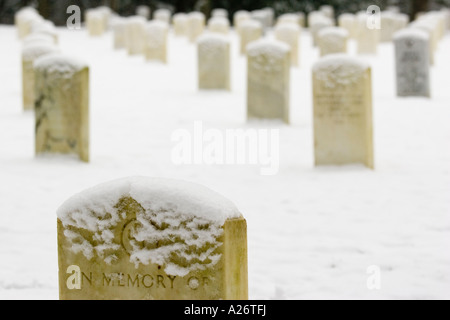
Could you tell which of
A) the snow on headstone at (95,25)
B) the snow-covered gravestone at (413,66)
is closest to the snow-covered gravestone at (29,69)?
the snow-covered gravestone at (413,66)

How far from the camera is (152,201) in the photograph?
3.48 meters

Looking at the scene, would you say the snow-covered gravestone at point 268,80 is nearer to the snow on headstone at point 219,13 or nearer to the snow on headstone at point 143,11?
the snow on headstone at point 219,13

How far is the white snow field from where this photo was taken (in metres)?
5.44

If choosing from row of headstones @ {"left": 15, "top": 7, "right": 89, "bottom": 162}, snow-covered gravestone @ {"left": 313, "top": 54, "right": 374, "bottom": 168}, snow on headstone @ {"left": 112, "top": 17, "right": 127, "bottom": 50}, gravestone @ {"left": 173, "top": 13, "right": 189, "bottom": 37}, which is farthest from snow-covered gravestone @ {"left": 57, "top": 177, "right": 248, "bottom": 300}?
gravestone @ {"left": 173, "top": 13, "right": 189, "bottom": 37}

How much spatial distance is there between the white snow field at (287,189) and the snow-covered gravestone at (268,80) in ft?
0.65

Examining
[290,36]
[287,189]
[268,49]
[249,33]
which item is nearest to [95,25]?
[249,33]

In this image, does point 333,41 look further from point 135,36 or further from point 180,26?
point 180,26

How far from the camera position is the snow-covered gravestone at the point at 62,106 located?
894cm

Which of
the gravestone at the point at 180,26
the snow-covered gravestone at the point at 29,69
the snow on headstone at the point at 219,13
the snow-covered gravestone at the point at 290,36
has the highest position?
the snow on headstone at the point at 219,13

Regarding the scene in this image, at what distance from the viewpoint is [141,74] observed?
17.7 metres

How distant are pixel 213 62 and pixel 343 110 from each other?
6422 mm

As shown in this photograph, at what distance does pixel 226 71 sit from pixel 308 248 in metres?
9.22
